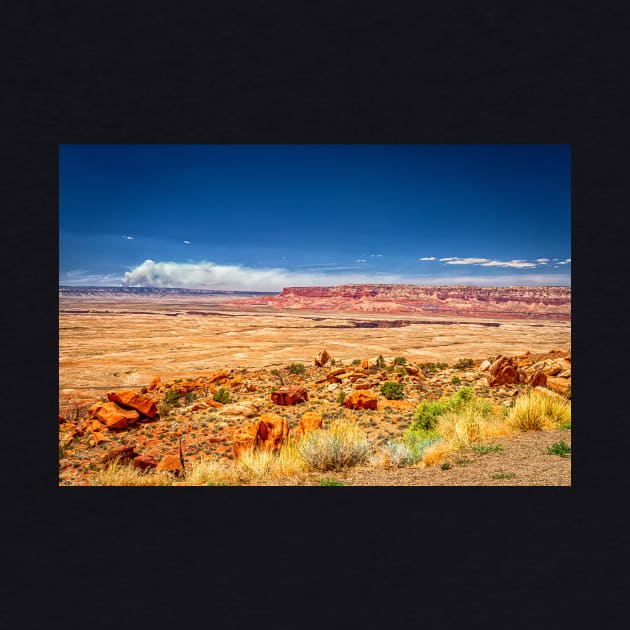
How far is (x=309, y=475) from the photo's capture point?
3.69 meters

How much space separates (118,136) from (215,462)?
3330mm

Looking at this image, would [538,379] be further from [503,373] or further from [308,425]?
[308,425]

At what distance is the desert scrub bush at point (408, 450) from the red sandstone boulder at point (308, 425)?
875 mm

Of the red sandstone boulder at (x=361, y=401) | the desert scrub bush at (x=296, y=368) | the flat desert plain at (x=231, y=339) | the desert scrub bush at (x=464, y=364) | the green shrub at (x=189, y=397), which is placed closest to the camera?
the red sandstone boulder at (x=361, y=401)

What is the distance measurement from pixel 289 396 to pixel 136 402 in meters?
2.27

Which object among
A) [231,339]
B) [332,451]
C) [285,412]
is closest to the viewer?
[332,451]

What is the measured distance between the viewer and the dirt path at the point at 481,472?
3383 millimetres

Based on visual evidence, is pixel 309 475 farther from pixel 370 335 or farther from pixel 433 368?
pixel 370 335

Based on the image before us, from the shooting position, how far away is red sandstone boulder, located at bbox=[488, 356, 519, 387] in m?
6.50

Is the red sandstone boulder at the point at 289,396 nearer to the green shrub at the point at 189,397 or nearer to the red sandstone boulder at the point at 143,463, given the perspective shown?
the green shrub at the point at 189,397

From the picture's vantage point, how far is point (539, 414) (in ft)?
14.6

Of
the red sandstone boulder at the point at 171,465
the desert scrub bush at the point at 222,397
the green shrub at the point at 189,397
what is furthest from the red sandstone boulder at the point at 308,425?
the green shrub at the point at 189,397

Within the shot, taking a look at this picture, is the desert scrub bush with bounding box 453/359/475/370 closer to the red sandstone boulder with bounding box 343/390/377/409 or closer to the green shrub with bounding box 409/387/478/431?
the green shrub with bounding box 409/387/478/431

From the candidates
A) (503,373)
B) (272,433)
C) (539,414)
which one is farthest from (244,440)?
(503,373)
